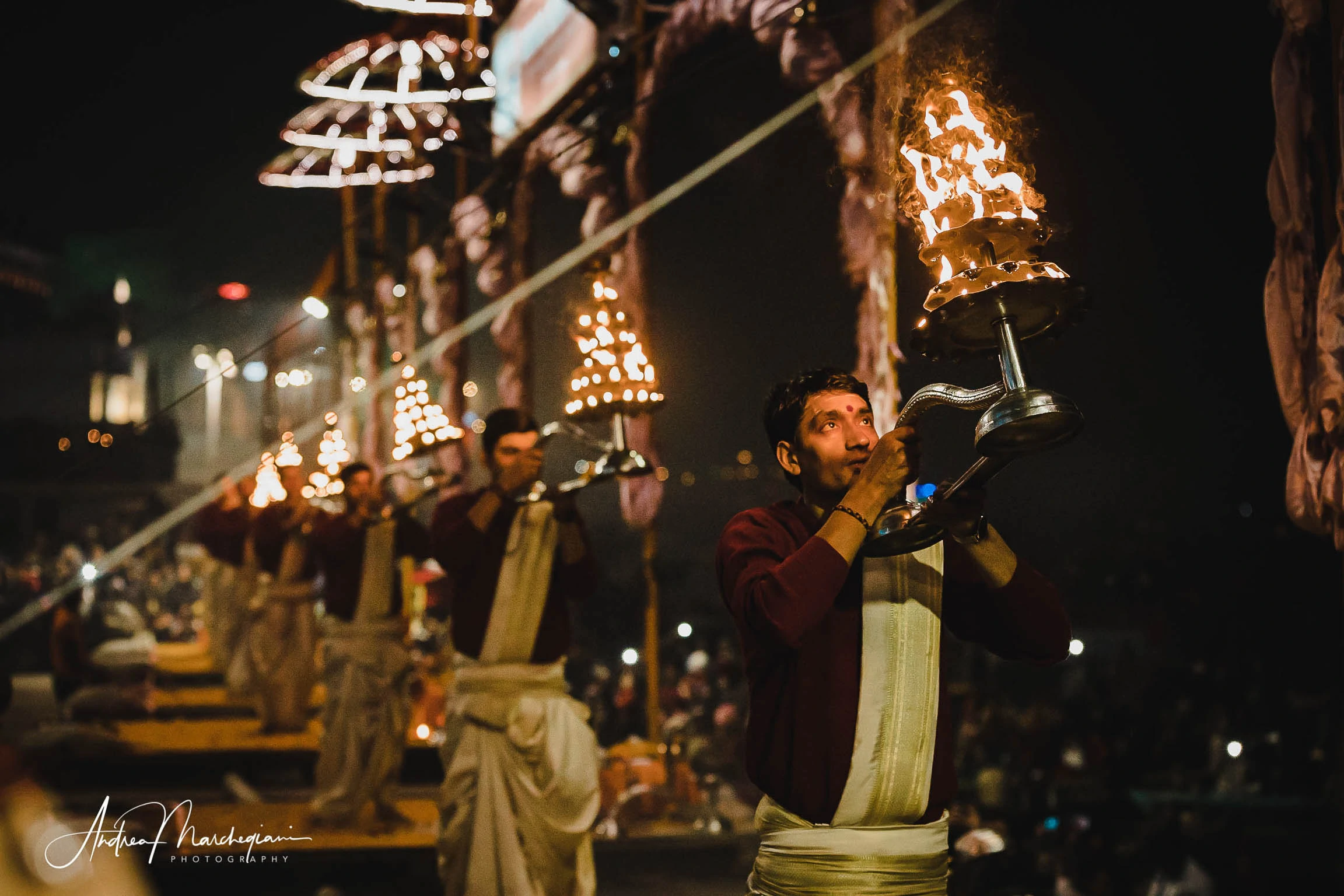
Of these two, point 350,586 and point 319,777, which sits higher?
point 350,586

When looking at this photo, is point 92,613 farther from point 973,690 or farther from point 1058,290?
point 1058,290

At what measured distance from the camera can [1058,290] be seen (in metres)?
2.10

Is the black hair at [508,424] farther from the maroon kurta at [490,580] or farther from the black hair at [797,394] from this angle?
the black hair at [797,394]

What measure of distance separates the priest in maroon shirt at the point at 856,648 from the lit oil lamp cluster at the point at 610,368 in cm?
187

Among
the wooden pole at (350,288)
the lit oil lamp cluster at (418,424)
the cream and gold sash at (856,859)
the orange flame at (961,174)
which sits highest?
the wooden pole at (350,288)

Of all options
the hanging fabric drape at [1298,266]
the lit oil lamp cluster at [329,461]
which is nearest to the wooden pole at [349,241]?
the lit oil lamp cluster at [329,461]

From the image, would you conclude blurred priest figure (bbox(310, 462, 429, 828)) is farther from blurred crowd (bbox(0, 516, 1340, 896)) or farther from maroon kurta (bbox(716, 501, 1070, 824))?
maroon kurta (bbox(716, 501, 1070, 824))

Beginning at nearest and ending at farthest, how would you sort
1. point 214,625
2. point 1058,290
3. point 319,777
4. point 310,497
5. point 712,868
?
point 1058,290 → point 712,868 → point 319,777 → point 310,497 → point 214,625

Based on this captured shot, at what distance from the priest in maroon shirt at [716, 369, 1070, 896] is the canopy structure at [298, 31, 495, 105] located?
9.75 meters

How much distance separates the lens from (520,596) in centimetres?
512

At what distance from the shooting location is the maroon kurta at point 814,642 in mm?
2350

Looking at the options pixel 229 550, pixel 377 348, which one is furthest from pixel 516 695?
pixel 377 348

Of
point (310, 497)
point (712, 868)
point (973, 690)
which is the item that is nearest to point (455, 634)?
point (712, 868)

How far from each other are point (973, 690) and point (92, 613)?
12.5m
